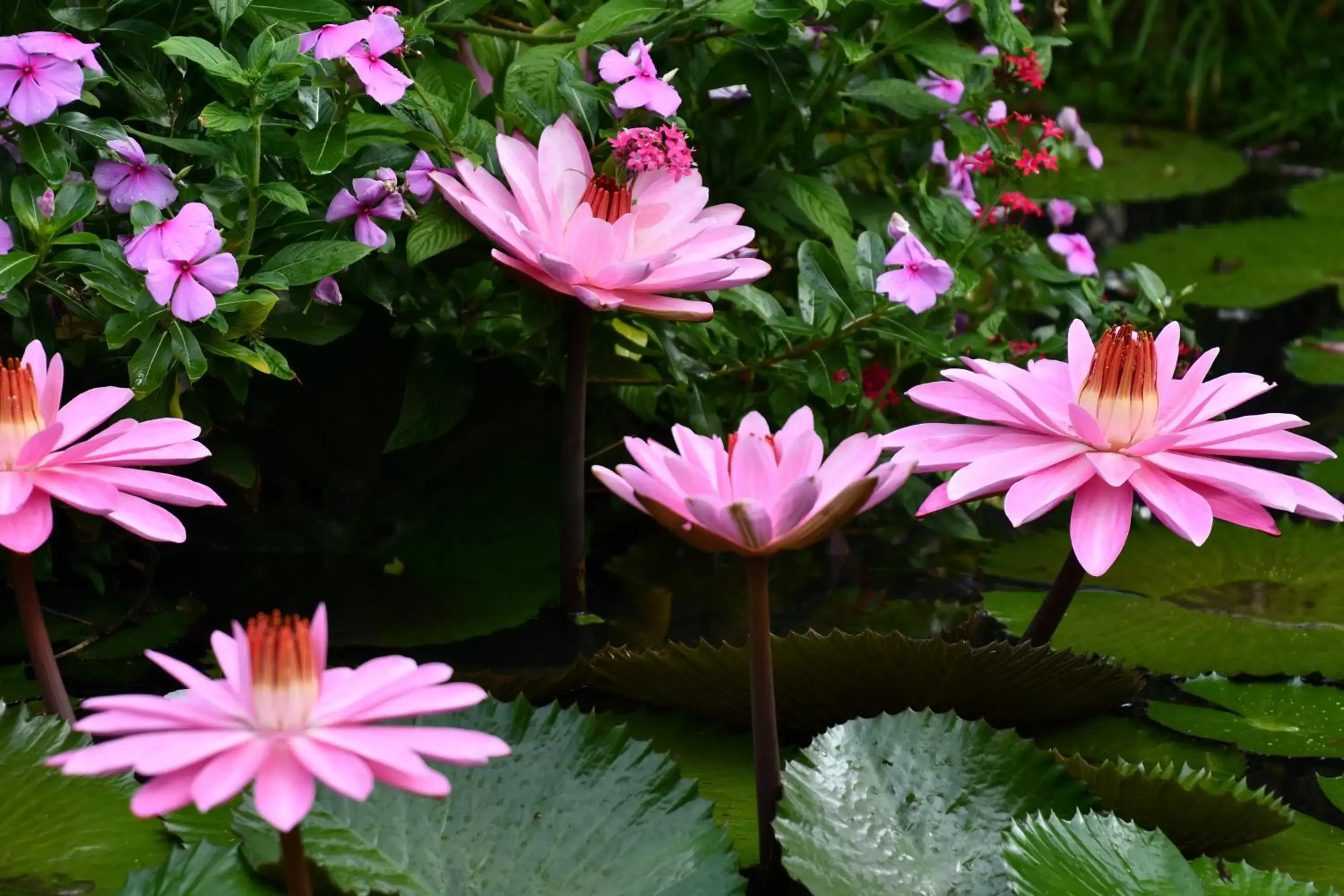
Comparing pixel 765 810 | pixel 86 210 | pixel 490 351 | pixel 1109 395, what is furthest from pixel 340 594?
pixel 1109 395

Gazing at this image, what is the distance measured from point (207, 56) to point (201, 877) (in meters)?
0.57

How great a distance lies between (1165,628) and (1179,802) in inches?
16.5

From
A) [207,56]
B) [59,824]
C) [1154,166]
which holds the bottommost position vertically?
[1154,166]

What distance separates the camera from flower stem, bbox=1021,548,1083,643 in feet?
3.13

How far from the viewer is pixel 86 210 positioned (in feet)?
3.22

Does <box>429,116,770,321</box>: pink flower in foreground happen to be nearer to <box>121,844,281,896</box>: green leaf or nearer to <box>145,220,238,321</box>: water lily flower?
<box>145,220,238,321</box>: water lily flower

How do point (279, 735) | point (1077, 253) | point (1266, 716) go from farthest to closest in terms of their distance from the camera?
point (1077, 253) → point (1266, 716) → point (279, 735)

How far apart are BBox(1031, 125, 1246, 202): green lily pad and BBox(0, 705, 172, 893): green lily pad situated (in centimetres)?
231

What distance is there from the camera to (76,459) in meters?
0.78

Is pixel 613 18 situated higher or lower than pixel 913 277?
higher

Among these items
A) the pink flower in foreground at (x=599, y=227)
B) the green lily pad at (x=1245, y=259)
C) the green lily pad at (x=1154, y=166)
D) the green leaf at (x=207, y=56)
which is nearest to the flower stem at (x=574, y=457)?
the pink flower in foreground at (x=599, y=227)

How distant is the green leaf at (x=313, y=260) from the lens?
103cm

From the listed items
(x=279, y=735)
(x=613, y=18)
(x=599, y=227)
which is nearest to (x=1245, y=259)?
(x=613, y=18)

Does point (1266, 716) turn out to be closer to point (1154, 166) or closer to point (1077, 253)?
point (1077, 253)
